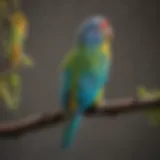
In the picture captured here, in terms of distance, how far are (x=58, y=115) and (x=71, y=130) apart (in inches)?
2.2

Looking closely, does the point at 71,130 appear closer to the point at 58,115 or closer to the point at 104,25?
the point at 58,115

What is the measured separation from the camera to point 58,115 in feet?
5.36

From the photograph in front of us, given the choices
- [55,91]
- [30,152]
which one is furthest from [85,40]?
[30,152]

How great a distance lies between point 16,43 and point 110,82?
284 millimetres

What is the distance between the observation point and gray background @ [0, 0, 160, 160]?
1.67 metres

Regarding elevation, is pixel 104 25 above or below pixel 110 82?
above

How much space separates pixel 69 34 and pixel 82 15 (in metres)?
0.07

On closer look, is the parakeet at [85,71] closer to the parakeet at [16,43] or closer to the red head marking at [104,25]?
the red head marking at [104,25]

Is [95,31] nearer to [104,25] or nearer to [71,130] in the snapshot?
[104,25]

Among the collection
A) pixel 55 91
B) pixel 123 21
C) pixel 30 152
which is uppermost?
pixel 123 21

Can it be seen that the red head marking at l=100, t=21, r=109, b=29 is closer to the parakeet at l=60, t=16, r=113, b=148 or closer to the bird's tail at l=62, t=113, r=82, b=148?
the parakeet at l=60, t=16, r=113, b=148

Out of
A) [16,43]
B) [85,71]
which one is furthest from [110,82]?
[16,43]

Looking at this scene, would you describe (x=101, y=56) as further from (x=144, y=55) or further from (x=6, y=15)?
(x=6, y=15)

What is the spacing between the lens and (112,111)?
5.35 feet
